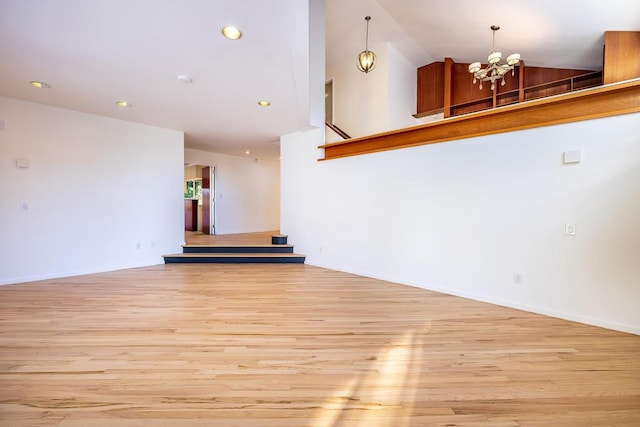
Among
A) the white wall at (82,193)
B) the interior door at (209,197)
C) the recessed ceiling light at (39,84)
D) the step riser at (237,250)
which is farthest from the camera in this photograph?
the interior door at (209,197)

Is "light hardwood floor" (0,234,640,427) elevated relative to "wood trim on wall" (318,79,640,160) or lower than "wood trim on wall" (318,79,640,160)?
lower

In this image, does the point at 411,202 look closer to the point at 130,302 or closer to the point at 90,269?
the point at 130,302

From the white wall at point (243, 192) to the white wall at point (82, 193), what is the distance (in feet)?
6.81

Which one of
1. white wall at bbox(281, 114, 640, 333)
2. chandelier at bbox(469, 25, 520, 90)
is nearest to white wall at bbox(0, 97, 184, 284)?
white wall at bbox(281, 114, 640, 333)

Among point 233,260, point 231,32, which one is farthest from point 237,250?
point 231,32

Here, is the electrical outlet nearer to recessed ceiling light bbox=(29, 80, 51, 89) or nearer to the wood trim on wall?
the wood trim on wall

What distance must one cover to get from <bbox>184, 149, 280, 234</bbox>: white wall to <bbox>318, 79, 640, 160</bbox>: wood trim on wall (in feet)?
17.2

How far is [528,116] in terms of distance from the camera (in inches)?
117

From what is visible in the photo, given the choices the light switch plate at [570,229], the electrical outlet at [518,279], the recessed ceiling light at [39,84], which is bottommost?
the electrical outlet at [518,279]

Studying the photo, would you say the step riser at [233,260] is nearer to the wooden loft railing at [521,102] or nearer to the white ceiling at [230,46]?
the wooden loft railing at [521,102]

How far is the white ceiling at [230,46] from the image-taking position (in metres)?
2.49

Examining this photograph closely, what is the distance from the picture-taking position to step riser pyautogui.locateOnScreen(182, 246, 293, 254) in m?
5.77

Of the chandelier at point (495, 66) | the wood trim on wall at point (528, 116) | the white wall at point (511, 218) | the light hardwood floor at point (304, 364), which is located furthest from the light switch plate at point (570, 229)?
the chandelier at point (495, 66)

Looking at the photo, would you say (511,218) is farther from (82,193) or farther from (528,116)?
(82,193)
